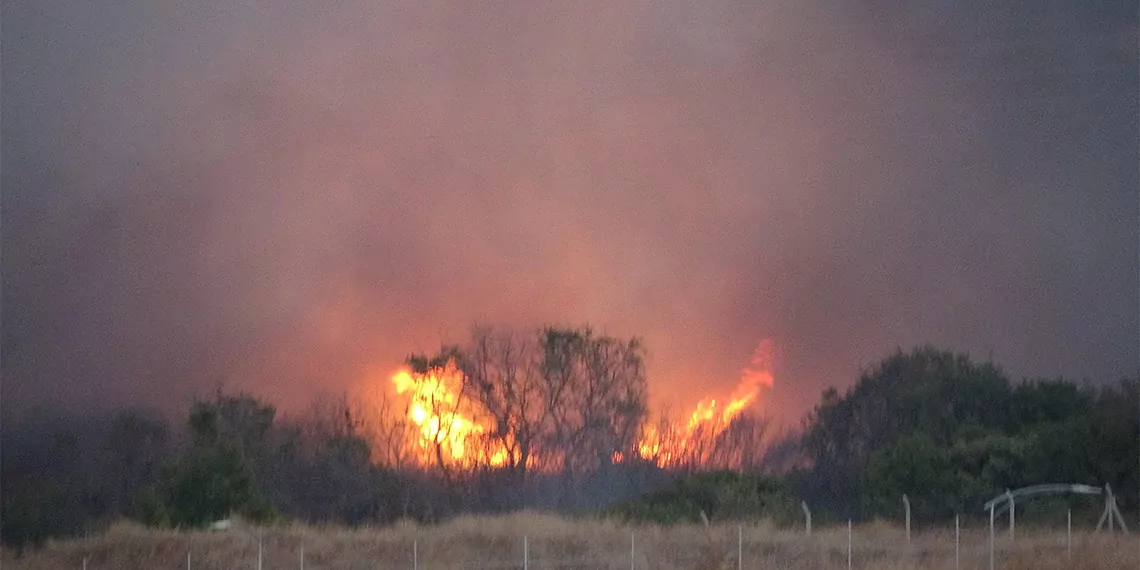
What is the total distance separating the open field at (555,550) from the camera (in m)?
33.7

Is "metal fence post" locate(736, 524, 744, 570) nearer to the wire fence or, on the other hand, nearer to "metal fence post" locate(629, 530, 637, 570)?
the wire fence

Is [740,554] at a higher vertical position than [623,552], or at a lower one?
higher

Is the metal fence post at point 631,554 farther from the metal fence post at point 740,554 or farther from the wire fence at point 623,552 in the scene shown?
the metal fence post at point 740,554

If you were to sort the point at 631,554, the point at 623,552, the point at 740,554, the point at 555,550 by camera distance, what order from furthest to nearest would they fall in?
the point at 555,550 < the point at 623,552 < the point at 631,554 < the point at 740,554

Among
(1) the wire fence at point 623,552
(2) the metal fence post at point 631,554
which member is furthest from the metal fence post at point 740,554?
(2) the metal fence post at point 631,554

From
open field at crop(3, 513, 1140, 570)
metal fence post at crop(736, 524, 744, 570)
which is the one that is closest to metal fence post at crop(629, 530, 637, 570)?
open field at crop(3, 513, 1140, 570)

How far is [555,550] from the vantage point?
36094 mm

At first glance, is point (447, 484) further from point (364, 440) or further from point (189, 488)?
point (189, 488)

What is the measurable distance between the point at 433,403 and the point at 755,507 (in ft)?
48.4

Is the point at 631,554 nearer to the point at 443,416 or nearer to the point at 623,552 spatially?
the point at 623,552

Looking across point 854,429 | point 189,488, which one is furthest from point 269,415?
point 854,429

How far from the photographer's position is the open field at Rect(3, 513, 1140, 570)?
3372 cm

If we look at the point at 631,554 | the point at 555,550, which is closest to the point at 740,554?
the point at 631,554

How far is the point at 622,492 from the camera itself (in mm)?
51844
